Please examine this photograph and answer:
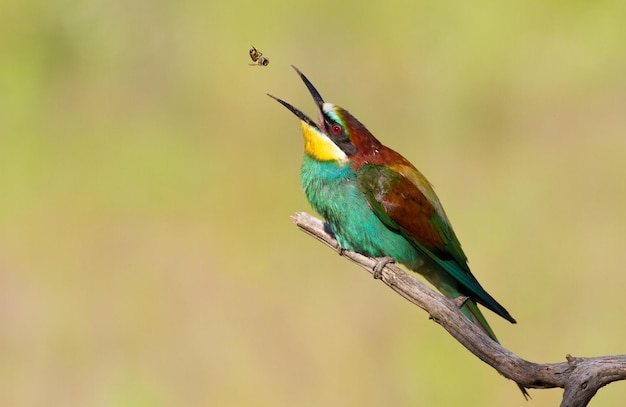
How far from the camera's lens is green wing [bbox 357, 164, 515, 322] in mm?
2986

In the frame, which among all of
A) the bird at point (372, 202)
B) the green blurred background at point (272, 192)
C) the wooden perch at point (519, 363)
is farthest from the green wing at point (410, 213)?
the green blurred background at point (272, 192)

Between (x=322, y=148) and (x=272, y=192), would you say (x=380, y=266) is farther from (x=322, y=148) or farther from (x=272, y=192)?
(x=272, y=192)

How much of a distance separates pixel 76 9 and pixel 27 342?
1627 mm

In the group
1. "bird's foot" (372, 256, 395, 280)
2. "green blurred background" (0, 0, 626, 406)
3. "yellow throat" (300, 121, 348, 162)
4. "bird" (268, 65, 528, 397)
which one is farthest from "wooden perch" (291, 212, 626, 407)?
"green blurred background" (0, 0, 626, 406)

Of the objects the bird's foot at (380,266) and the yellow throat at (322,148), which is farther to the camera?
the yellow throat at (322,148)

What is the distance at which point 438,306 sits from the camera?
2484mm

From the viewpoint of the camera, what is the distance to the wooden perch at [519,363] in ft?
7.38

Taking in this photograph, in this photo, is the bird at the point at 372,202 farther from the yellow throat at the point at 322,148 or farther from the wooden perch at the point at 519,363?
the wooden perch at the point at 519,363

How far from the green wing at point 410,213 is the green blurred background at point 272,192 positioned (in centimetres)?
77

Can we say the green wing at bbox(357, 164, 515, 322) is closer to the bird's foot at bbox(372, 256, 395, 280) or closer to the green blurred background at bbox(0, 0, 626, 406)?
the bird's foot at bbox(372, 256, 395, 280)

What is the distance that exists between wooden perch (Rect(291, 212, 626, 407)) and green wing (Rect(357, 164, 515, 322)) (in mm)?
265

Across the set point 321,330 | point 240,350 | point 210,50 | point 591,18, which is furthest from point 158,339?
point 591,18

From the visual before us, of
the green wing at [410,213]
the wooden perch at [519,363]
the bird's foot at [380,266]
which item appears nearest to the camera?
the wooden perch at [519,363]

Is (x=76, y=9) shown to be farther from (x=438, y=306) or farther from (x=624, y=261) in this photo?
(x=438, y=306)
